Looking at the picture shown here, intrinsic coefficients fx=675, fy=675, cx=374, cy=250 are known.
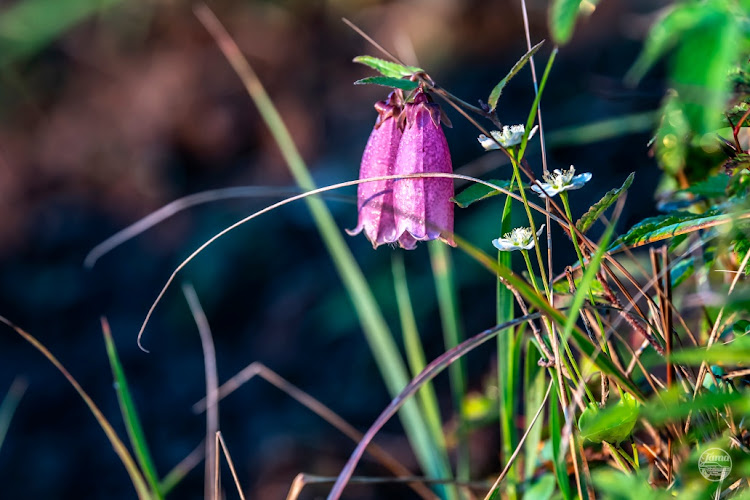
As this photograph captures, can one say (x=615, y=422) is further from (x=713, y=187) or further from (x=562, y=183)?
(x=713, y=187)

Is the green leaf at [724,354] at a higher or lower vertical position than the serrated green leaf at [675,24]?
lower

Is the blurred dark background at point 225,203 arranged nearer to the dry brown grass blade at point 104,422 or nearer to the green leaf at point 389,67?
the dry brown grass blade at point 104,422

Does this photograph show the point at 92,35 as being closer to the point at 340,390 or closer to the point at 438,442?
the point at 340,390

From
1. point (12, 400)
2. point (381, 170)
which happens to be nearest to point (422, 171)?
point (381, 170)

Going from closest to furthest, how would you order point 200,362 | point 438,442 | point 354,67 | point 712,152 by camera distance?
point 712,152
point 438,442
point 200,362
point 354,67

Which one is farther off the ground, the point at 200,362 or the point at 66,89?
the point at 66,89

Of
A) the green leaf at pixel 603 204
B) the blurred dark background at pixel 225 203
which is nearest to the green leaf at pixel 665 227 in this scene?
the green leaf at pixel 603 204

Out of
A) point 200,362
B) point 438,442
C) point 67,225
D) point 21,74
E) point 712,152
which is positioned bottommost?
point 200,362

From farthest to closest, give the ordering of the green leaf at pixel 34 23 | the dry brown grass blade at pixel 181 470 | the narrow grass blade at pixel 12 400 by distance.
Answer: the green leaf at pixel 34 23
the narrow grass blade at pixel 12 400
the dry brown grass blade at pixel 181 470

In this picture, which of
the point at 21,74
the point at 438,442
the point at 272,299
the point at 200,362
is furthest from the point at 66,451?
the point at 21,74
